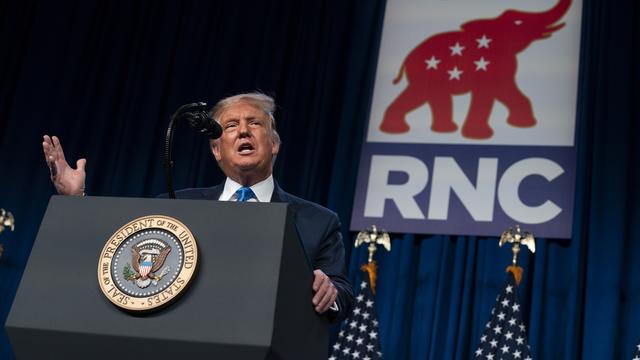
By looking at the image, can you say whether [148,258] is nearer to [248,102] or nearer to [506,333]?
[248,102]

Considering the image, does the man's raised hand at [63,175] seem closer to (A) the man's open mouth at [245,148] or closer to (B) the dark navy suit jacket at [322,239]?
(B) the dark navy suit jacket at [322,239]

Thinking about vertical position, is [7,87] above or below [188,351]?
above

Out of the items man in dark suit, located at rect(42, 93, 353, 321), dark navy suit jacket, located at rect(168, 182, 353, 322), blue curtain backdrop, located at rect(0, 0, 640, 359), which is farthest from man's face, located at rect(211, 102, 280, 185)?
blue curtain backdrop, located at rect(0, 0, 640, 359)

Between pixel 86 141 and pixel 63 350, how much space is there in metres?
5.19

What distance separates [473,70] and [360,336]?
185 centimetres

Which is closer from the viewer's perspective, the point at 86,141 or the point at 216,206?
the point at 216,206

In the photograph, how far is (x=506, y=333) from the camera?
5285mm

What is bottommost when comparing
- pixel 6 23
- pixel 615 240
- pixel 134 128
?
pixel 615 240

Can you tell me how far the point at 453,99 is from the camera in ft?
20.2

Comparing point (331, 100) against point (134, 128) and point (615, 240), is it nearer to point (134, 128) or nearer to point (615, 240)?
point (134, 128)

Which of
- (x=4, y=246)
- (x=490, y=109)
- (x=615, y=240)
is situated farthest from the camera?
(x=4, y=246)

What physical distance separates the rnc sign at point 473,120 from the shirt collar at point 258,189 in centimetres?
311

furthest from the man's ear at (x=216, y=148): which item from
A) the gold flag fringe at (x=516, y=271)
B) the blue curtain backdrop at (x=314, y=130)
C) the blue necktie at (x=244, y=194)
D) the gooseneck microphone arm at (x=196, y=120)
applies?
the blue curtain backdrop at (x=314, y=130)

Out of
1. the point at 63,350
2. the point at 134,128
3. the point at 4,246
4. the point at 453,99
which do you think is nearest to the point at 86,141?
the point at 134,128
